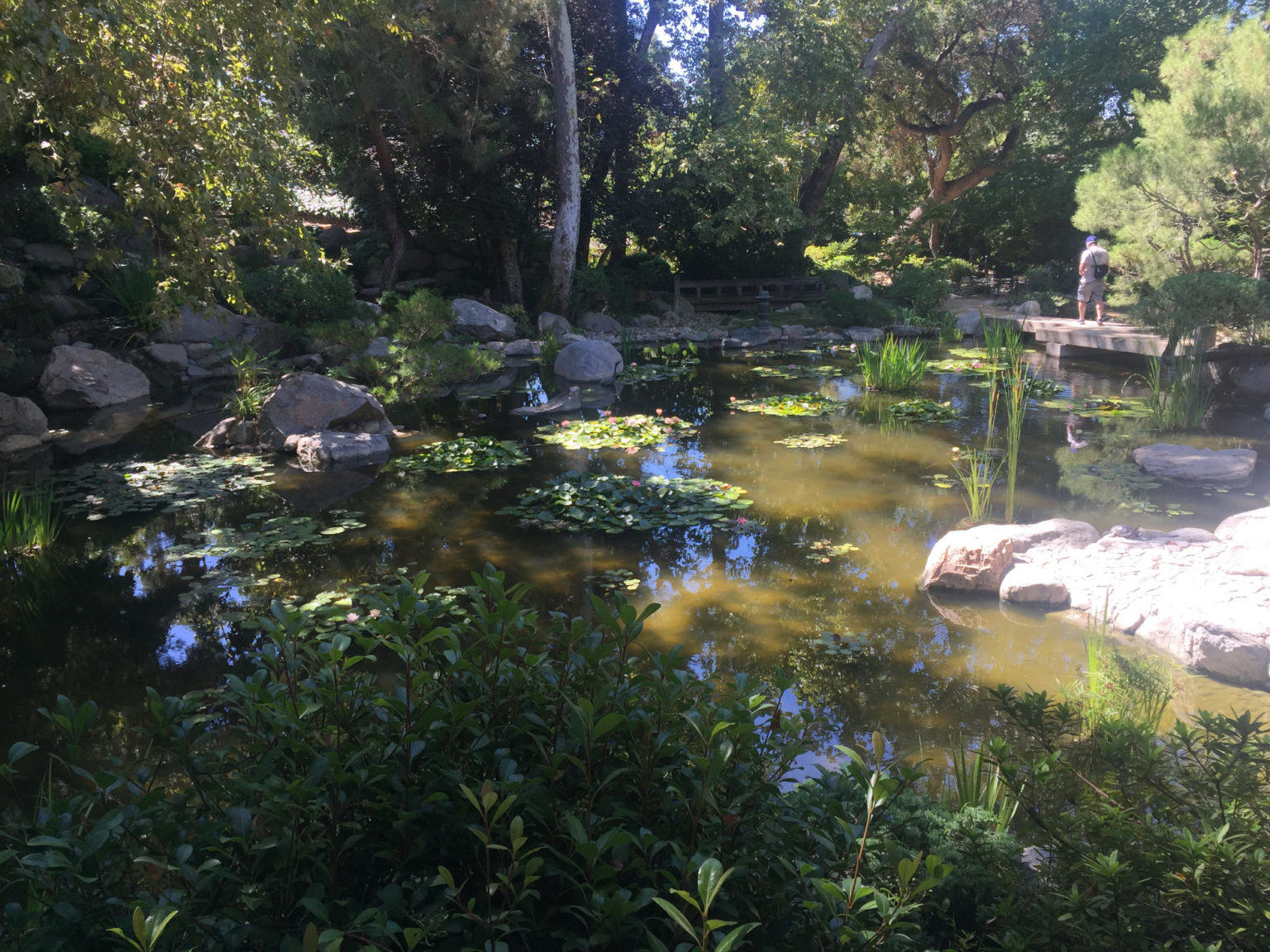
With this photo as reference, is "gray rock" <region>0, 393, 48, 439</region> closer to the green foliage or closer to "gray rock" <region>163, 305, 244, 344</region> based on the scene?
"gray rock" <region>163, 305, 244, 344</region>

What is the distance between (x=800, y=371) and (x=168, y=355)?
886cm

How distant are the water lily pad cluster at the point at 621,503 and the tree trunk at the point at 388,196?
10190mm

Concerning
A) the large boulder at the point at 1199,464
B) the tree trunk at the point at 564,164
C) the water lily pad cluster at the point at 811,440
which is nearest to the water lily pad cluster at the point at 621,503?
the water lily pad cluster at the point at 811,440

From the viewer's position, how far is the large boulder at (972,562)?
4.70 m

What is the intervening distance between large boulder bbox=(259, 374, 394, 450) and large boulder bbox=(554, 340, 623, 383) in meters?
3.46

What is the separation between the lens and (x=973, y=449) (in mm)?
7461

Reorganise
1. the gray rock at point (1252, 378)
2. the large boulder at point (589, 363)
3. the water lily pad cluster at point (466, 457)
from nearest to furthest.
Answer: the water lily pad cluster at point (466, 457), the gray rock at point (1252, 378), the large boulder at point (589, 363)

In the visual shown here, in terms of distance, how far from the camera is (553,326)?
587 inches

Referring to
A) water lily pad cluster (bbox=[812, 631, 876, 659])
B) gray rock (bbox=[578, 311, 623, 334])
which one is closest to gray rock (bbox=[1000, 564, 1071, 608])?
water lily pad cluster (bbox=[812, 631, 876, 659])

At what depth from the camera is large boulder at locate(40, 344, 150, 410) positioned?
32.8 ft

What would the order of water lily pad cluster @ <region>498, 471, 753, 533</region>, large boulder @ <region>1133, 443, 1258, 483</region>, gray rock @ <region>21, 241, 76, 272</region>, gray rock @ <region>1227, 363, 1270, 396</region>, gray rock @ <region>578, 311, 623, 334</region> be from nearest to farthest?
water lily pad cluster @ <region>498, 471, 753, 533</region> → large boulder @ <region>1133, 443, 1258, 483</region> → gray rock @ <region>1227, 363, 1270, 396</region> → gray rock @ <region>21, 241, 76, 272</region> → gray rock @ <region>578, 311, 623, 334</region>

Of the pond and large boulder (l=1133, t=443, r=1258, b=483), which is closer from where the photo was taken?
the pond

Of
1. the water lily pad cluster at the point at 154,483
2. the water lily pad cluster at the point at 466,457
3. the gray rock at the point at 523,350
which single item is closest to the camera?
the water lily pad cluster at the point at 154,483

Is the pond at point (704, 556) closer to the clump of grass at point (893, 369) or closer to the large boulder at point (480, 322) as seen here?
the clump of grass at point (893, 369)
